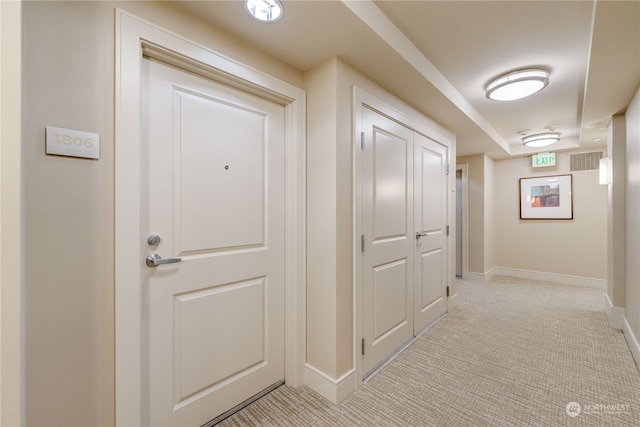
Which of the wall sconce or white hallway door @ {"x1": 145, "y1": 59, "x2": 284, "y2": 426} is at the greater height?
the wall sconce

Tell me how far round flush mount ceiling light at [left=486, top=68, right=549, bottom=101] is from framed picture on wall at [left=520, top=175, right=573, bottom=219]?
119 inches

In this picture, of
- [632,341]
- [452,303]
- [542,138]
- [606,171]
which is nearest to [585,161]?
[542,138]

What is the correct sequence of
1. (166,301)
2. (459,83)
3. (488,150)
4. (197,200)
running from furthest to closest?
(488,150), (459,83), (197,200), (166,301)

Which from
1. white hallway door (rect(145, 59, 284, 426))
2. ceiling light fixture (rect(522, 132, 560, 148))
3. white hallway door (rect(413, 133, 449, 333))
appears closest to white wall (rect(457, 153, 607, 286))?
ceiling light fixture (rect(522, 132, 560, 148))

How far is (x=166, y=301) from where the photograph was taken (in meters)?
1.34

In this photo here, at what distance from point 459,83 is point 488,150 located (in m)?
2.42

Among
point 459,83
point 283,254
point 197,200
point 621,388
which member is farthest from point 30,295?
point 621,388

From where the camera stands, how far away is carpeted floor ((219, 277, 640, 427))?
155cm

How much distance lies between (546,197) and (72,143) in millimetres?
Answer: 6030

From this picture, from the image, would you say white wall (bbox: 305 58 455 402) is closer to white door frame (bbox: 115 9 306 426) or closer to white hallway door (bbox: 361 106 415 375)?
white hallway door (bbox: 361 106 415 375)

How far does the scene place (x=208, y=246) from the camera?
1.49 m

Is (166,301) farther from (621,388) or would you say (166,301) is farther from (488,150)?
(488,150)

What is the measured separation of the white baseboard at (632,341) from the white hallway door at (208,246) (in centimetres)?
275

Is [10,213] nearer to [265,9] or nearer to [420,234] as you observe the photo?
[265,9]
